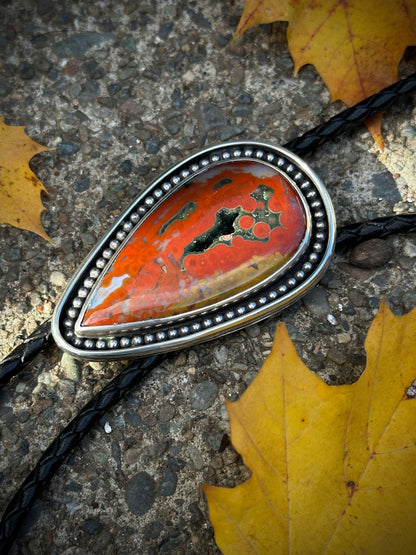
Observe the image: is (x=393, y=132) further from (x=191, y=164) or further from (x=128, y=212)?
(x=128, y=212)

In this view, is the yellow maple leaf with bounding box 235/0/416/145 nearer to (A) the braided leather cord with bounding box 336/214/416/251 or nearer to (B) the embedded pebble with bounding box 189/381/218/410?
(A) the braided leather cord with bounding box 336/214/416/251

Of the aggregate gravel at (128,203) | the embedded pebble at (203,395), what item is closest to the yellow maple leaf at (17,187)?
the aggregate gravel at (128,203)

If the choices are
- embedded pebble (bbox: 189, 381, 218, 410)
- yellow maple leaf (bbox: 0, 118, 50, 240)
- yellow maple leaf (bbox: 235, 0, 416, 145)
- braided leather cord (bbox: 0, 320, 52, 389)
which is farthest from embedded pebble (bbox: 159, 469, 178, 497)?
yellow maple leaf (bbox: 235, 0, 416, 145)

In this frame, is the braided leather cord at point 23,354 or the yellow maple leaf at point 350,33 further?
the yellow maple leaf at point 350,33

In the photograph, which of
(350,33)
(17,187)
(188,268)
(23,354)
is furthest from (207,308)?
(350,33)

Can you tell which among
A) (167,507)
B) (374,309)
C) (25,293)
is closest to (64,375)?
(25,293)

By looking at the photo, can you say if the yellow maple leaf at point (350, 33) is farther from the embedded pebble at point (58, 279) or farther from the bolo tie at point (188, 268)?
the embedded pebble at point (58, 279)

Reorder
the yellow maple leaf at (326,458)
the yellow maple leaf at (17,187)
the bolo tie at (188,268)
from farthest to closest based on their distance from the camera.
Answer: the yellow maple leaf at (17,187) → the bolo tie at (188,268) → the yellow maple leaf at (326,458)
